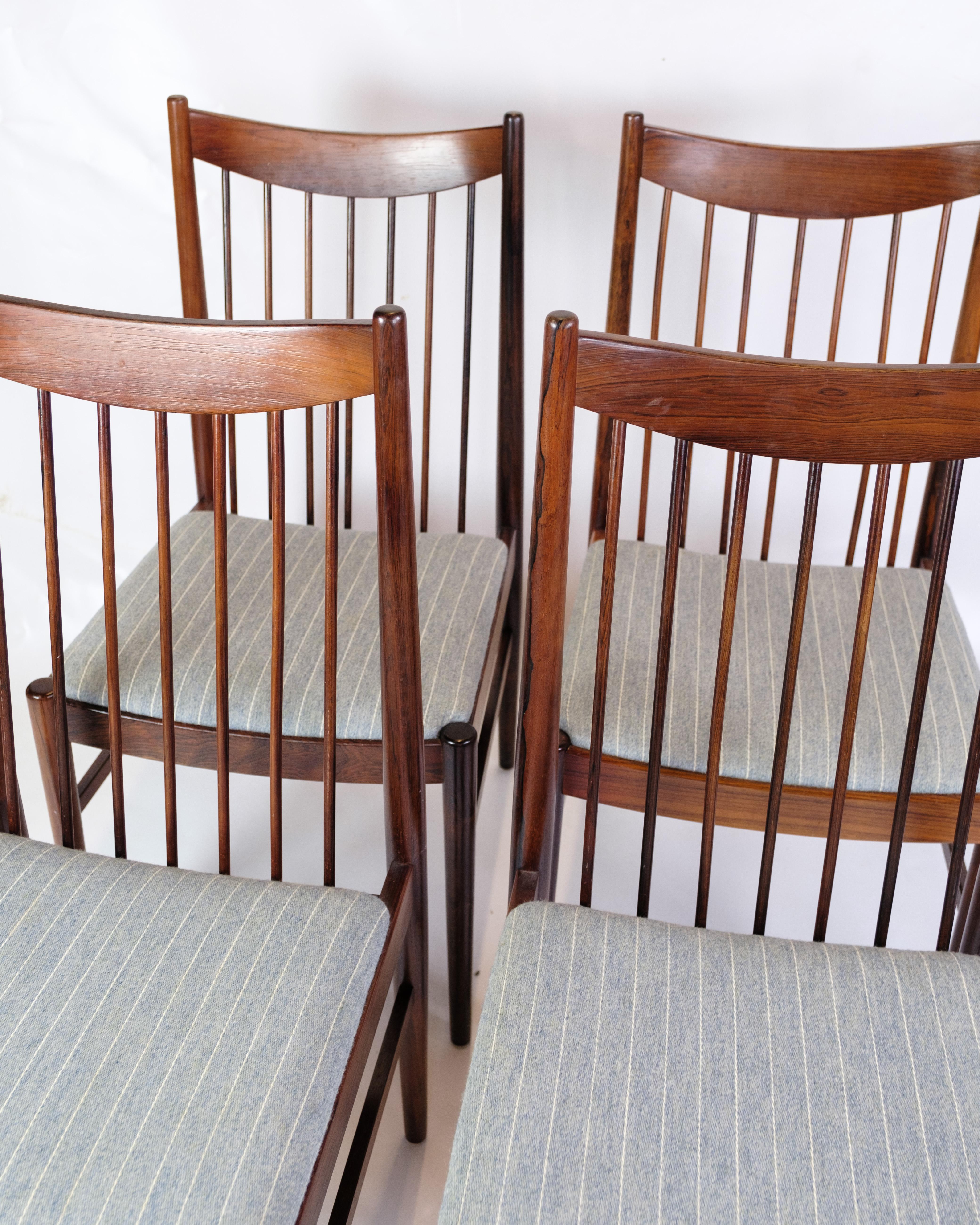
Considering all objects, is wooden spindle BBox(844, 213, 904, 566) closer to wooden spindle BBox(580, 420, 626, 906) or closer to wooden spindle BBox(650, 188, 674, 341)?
wooden spindle BBox(650, 188, 674, 341)

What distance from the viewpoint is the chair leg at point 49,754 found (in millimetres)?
994

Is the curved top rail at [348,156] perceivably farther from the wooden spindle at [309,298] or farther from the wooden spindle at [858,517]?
the wooden spindle at [858,517]

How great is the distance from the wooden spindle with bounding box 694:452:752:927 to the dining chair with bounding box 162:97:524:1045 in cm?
29

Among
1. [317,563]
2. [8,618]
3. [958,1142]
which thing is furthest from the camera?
[8,618]

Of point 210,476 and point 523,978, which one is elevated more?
point 210,476

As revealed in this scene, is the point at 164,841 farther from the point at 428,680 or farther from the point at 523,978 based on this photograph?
the point at 523,978

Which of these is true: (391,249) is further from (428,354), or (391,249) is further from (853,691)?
(853,691)

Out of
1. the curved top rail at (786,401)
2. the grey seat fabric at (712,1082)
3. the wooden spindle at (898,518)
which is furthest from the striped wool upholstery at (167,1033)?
the wooden spindle at (898,518)

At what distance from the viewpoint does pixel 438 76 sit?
58.6 inches

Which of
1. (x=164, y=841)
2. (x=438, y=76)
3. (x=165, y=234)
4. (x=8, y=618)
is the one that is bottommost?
(x=164, y=841)

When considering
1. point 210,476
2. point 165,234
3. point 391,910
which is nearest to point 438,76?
point 165,234

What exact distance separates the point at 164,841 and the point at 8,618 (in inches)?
23.0

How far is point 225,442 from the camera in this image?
2.63ft

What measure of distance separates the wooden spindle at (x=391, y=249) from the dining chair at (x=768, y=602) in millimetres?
256
